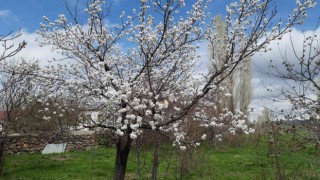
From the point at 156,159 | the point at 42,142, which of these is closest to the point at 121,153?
the point at 156,159

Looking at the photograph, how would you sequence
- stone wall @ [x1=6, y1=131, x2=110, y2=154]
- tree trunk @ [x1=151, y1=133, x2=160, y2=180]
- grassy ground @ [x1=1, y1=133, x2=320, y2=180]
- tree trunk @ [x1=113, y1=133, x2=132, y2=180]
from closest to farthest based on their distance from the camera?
tree trunk @ [x1=113, y1=133, x2=132, y2=180] → tree trunk @ [x1=151, y1=133, x2=160, y2=180] → grassy ground @ [x1=1, y1=133, x2=320, y2=180] → stone wall @ [x1=6, y1=131, x2=110, y2=154]

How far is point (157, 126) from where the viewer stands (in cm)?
627

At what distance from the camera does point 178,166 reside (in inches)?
432

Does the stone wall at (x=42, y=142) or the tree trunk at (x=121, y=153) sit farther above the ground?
the stone wall at (x=42, y=142)

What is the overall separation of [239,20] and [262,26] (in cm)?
41

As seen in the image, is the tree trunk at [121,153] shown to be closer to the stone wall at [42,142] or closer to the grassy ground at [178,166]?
the grassy ground at [178,166]

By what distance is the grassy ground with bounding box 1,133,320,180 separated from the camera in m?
9.86

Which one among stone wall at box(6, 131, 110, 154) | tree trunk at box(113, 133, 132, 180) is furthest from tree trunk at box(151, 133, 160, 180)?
stone wall at box(6, 131, 110, 154)

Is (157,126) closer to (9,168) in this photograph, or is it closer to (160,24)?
(160,24)

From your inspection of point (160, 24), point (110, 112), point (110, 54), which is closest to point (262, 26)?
point (160, 24)

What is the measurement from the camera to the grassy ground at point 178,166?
388 inches

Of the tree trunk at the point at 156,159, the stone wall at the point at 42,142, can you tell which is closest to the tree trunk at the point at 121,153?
the tree trunk at the point at 156,159

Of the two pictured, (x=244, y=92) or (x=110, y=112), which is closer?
(x=110, y=112)

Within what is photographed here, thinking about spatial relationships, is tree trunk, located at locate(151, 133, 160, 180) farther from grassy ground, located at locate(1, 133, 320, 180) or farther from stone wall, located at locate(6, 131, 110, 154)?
stone wall, located at locate(6, 131, 110, 154)
